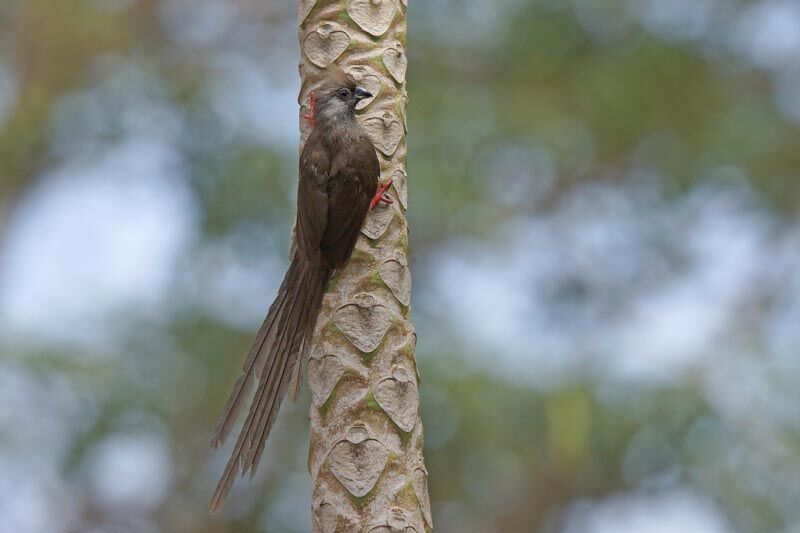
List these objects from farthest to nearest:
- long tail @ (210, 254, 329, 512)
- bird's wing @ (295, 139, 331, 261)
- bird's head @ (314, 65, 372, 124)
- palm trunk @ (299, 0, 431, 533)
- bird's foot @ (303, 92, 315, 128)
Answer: bird's wing @ (295, 139, 331, 261), bird's foot @ (303, 92, 315, 128), bird's head @ (314, 65, 372, 124), long tail @ (210, 254, 329, 512), palm trunk @ (299, 0, 431, 533)

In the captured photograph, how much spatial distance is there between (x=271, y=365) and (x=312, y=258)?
0.28 meters

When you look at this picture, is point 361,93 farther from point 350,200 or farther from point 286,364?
point 286,364

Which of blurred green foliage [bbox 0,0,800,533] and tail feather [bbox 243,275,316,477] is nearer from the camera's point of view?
tail feather [bbox 243,275,316,477]

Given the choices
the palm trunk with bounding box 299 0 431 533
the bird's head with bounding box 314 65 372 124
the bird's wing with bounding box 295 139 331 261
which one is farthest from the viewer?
the bird's wing with bounding box 295 139 331 261

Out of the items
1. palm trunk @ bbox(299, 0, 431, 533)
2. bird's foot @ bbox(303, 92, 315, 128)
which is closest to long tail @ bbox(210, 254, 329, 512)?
palm trunk @ bbox(299, 0, 431, 533)

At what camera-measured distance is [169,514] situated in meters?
6.86

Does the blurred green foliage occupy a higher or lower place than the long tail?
higher

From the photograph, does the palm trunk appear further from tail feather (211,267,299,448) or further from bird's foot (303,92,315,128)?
tail feather (211,267,299,448)

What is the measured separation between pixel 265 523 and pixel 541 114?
131 inches

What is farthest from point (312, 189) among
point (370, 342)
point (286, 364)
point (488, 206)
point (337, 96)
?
point (488, 206)

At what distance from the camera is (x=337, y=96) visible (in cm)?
282

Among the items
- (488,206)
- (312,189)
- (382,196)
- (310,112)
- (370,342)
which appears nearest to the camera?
(370,342)

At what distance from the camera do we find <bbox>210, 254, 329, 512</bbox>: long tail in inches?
103

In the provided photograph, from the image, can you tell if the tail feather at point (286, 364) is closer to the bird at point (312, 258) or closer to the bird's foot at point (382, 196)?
the bird at point (312, 258)
